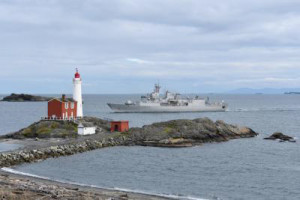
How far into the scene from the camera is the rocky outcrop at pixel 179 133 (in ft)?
146

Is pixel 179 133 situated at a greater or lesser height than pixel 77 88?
lesser

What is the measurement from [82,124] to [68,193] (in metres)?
27.0

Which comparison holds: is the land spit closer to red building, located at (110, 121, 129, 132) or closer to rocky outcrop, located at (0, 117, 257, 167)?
rocky outcrop, located at (0, 117, 257, 167)

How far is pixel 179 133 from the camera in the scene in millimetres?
46188

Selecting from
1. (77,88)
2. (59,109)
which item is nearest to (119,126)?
(59,109)

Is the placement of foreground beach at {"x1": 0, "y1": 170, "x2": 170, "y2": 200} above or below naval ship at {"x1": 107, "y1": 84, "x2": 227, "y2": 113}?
below

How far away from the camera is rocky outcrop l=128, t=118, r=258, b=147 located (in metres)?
44.4

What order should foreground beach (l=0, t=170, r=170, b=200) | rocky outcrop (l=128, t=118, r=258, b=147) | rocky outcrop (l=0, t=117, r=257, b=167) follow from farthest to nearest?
rocky outcrop (l=128, t=118, r=258, b=147)
rocky outcrop (l=0, t=117, r=257, b=167)
foreground beach (l=0, t=170, r=170, b=200)

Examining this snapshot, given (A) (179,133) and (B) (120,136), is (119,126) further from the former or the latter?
(A) (179,133)

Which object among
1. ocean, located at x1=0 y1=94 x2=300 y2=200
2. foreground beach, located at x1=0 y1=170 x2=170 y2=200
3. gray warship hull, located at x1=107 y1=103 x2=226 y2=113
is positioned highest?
gray warship hull, located at x1=107 y1=103 x2=226 y2=113

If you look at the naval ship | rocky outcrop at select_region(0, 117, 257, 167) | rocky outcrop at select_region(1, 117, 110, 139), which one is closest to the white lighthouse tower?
rocky outcrop at select_region(0, 117, 257, 167)

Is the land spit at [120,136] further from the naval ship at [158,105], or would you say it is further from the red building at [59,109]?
the naval ship at [158,105]

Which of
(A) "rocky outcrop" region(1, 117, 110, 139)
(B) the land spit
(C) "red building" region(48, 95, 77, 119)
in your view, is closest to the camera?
(B) the land spit

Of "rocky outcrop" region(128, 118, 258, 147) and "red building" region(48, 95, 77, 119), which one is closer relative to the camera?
"rocky outcrop" region(128, 118, 258, 147)
